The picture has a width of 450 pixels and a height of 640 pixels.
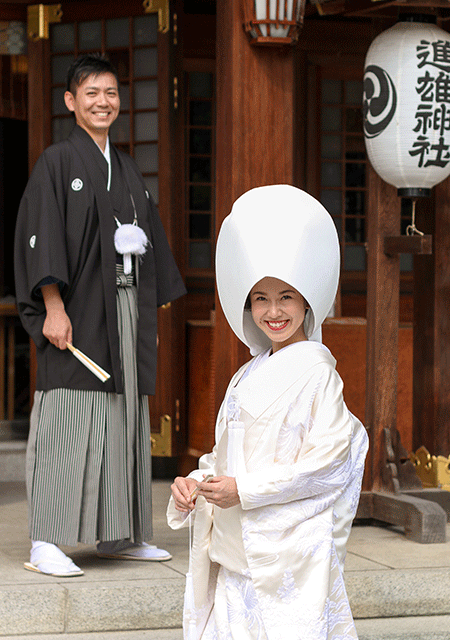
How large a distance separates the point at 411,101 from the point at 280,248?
2670mm

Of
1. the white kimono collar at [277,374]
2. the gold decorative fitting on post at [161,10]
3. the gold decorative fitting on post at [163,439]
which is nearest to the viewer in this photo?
the white kimono collar at [277,374]

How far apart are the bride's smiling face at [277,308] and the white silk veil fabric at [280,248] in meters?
0.04

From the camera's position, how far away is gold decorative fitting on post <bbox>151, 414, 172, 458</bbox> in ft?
21.0

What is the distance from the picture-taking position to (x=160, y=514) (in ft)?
18.0

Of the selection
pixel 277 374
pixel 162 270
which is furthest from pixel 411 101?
pixel 277 374

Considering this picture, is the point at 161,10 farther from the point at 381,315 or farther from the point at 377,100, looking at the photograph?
the point at 381,315

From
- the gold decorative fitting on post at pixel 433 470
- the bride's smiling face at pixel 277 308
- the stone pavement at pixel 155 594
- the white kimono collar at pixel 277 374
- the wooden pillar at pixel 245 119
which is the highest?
the wooden pillar at pixel 245 119

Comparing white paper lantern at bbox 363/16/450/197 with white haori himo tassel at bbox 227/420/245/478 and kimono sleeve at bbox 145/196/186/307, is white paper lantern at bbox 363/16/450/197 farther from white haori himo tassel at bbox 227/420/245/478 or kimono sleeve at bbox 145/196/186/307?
white haori himo tassel at bbox 227/420/245/478

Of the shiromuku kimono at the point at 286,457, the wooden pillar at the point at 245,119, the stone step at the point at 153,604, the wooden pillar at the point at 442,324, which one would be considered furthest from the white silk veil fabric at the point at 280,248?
the wooden pillar at the point at 442,324

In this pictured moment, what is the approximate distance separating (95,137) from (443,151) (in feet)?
5.62

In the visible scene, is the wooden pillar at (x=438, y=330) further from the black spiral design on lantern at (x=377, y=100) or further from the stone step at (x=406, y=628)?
the stone step at (x=406, y=628)

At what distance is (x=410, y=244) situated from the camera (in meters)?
5.02

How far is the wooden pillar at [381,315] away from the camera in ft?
16.9

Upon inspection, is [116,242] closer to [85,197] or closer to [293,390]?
[85,197]
